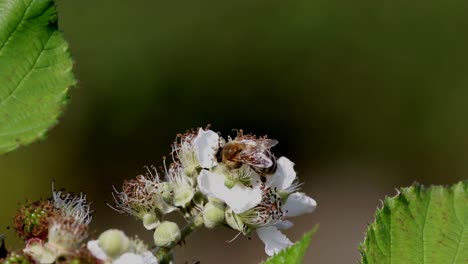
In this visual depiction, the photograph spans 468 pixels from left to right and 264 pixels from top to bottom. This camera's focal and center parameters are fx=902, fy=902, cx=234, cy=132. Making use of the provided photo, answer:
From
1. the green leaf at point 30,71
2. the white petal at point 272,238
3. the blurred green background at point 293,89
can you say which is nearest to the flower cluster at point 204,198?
the white petal at point 272,238

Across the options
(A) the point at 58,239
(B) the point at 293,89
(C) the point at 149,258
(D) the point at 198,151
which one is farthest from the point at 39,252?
(B) the point at 293,89

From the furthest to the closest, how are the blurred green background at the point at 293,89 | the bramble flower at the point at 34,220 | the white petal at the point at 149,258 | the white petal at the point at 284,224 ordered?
the blurred green background at the point at 293,89, the white petal at the point at 284,224, the bramble flower at the point at 34,220, the white petal at the point at 149,258

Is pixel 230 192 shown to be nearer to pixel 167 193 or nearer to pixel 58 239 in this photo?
pixel 167 193

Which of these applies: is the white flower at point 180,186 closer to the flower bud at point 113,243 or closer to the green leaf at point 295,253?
the flower bud at point 113,243

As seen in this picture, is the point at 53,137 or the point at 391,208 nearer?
the point at 391,208

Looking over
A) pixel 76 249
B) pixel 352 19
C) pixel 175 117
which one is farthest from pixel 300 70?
pixel 76 249

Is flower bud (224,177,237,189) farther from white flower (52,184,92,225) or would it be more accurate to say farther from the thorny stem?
white flower (52,184,92,225)

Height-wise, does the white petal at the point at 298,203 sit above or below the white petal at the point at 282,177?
below

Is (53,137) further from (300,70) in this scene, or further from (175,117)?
(300,70)
